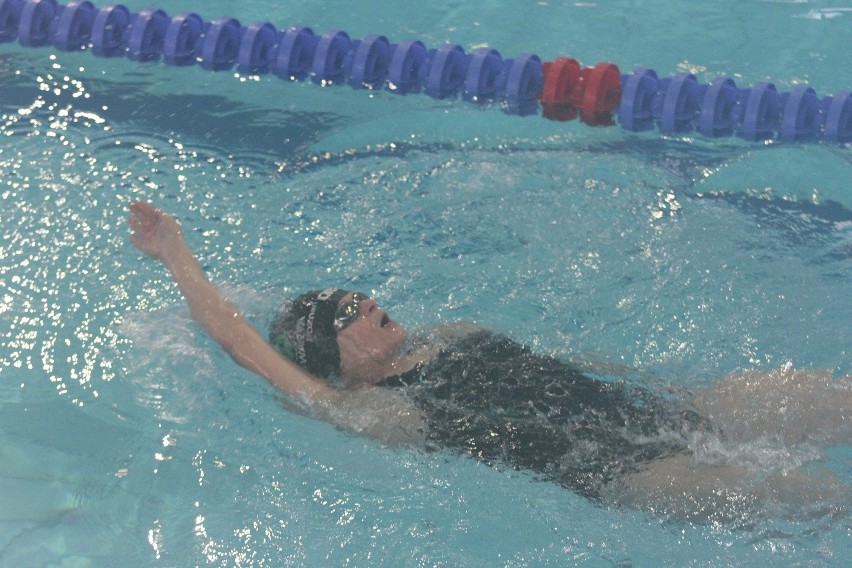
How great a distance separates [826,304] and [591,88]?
1.62 meters

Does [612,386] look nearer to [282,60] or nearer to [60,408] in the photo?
[60,408]

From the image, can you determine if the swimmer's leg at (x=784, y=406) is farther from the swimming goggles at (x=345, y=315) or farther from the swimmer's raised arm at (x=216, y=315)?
the swimmer's raised arm at (x=216, y=315)

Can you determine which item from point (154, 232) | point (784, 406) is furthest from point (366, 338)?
point (784, 406)

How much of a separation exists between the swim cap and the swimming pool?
0.17m

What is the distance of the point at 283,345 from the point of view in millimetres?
3076

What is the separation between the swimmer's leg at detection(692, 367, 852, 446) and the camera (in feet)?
9.41

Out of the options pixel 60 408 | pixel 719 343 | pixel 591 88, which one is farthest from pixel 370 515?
pixel 591 88

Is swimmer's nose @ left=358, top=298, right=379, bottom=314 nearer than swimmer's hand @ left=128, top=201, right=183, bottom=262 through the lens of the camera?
Yes

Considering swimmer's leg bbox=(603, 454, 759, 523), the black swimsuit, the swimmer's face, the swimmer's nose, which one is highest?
the swimmer's nose

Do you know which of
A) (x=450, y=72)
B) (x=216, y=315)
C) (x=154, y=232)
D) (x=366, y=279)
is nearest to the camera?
(x=216, y=315)

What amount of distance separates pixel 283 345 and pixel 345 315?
256 mm

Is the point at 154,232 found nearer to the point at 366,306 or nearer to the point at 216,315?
the point at 216,315

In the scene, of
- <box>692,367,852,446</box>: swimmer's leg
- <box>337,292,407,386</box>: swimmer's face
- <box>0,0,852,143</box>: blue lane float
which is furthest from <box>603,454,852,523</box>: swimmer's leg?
<box>0,0,852,143</box>: blue lane float

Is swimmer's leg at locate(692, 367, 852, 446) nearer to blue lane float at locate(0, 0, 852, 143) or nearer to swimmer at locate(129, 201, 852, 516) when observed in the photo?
swimmer at locate(129, 201, 852, 516)
